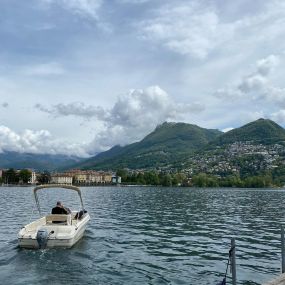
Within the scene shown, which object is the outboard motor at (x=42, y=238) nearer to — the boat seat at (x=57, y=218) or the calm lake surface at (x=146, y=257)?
the calm lake surface at (x=146, y=257)

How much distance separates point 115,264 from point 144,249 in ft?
17.5

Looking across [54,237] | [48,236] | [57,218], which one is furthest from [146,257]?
[57,218]

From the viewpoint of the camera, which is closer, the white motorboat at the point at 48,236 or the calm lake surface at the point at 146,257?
the calm lake surface at the point at 146,257

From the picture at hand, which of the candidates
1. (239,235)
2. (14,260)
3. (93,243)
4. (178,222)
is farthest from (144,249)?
(178,222)

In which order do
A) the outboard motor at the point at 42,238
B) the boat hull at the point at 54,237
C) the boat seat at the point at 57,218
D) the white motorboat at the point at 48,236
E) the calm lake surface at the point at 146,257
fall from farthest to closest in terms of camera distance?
the boat seat at the point at 57,218 → the boat hull at the point at 54,237 → the white motorboat at the point at 48,236 → the outboard motor at the point at 42,238 → the calm lake surface at the point at 146,257

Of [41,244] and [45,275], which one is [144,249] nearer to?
[41,244]

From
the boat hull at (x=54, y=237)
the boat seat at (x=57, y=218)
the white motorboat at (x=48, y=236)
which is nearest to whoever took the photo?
the white motorboat at (x=48, y=236)

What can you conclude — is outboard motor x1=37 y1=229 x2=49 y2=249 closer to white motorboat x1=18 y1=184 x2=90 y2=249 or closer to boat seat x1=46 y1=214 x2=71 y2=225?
white motorboat x1=18 y1=184 x2=90 y2=249

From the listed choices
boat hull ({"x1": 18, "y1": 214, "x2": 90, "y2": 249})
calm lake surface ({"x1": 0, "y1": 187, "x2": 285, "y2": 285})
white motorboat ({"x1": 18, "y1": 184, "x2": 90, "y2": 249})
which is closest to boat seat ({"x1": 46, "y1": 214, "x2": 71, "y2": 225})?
white motorboat ({"x1": 18, "y1": 184, "x2": 90, "y2": 249})

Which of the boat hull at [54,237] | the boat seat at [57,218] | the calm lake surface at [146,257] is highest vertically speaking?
the boat seat at [57,218]

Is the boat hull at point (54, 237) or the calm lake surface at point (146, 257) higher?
the boat hull at point (54, 237)

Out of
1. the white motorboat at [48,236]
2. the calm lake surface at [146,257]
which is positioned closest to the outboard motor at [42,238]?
the white motorboat at [48,236]

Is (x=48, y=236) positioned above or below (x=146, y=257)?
above

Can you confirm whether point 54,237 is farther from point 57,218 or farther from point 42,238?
point 57,218
